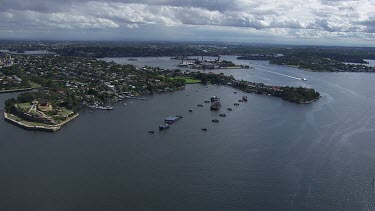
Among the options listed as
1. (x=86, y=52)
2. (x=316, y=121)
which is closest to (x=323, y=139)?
(x=316, y=121)

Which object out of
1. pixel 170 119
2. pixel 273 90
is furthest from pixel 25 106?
pixel 273 90

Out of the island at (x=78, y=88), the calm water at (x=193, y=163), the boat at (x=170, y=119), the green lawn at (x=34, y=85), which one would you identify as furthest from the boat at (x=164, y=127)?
the green lawn at (x=34, y=85)

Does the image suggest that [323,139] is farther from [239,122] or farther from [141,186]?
[141,186]

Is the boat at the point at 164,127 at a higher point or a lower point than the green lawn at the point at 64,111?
lower

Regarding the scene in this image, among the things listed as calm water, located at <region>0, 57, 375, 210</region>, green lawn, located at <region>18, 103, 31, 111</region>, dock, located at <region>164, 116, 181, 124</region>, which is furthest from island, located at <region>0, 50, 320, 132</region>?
dock, located at <region>164, 116, 181, 124</region>

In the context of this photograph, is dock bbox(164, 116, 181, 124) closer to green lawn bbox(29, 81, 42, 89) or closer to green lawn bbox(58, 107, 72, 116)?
green lawn bbox(58, 107, 72, 116)

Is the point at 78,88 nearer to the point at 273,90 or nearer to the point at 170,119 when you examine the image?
the point at 170,119

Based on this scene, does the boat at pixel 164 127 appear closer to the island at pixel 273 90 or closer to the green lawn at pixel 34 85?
the island at pixel 273 90

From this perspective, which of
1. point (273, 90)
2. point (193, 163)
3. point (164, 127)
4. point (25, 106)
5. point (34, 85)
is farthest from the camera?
point (273, 90)

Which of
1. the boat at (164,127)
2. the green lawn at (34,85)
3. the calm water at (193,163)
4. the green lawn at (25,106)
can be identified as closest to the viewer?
the calm water at (193,163)
